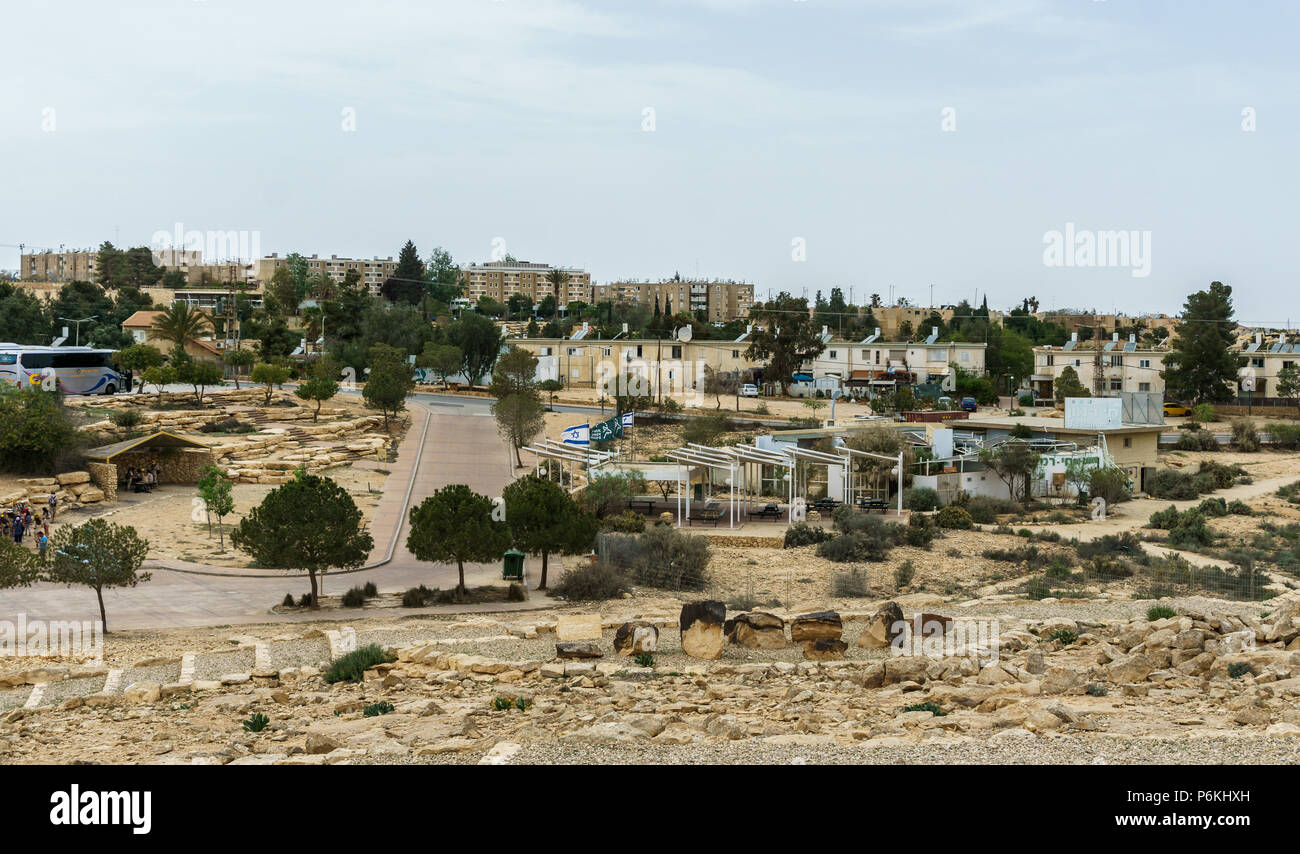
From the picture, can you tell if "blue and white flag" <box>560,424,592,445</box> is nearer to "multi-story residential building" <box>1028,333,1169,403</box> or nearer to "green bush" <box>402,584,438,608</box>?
"green bush" <box>402,584,438,608</box>

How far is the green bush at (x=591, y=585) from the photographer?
76.1 ft

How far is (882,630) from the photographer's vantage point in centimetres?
1791

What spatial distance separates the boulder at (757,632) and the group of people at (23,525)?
16.2m

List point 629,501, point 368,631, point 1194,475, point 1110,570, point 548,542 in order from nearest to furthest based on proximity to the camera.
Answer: point 368,631 < point 548,542 < point 1110,570 < point 629,501 < point 1194,475

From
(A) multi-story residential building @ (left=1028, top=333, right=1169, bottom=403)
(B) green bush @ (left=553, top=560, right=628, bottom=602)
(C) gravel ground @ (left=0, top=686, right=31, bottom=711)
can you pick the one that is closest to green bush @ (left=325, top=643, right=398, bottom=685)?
(C) gravel ground @ (left=0, top=686, right=31, bottom=711)

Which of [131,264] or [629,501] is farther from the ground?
[131,264]

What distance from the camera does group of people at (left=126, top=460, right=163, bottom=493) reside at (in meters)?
36.8

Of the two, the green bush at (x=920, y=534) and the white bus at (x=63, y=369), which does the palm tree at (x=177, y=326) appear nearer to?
the white bus at (x=63, y=369)

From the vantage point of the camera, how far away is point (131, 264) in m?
163

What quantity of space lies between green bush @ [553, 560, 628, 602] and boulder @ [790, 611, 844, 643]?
6052 mm

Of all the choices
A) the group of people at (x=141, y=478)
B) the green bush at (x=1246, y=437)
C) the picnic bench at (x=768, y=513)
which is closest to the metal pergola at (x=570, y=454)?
the picnic bench at (x=768, y=513)
